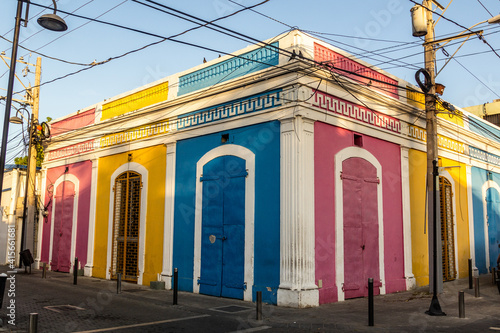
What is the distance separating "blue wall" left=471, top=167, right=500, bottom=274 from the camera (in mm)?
17750

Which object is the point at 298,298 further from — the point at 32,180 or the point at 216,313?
the point at 32,180

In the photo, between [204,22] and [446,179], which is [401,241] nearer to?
[446,179]

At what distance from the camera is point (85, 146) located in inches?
739

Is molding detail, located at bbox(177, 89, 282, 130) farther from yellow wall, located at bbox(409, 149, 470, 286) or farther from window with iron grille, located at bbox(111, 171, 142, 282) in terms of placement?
yellow wall, located at bbox(409, 149, 470, 286)

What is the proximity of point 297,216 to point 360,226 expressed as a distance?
280 cm

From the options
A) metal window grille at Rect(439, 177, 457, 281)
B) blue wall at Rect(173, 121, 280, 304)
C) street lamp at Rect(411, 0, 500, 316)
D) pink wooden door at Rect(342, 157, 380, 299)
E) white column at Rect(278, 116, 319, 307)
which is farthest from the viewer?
metal window grille at Rect(439, 177, 457, 281)

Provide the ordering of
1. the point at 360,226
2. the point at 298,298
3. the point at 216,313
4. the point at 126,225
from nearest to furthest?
1. the point at 216,313
2. the point at 298,298
3. the point at 360,226
4. the point at 126,225

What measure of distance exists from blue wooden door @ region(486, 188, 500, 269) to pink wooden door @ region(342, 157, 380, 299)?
8.79m

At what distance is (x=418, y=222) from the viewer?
14.7 m

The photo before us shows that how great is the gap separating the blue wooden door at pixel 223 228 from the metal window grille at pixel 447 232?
8.51m

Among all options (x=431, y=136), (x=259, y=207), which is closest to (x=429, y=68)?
(x=431, y=136)

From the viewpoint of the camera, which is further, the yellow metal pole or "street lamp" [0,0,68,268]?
the yellow metal pole

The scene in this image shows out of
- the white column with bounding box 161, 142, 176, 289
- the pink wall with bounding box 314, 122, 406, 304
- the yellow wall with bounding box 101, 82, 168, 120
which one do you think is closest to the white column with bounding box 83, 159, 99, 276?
the yellow wall with bounding box 101, 82, 168, 120

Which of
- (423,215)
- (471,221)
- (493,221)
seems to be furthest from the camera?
(493,221)
